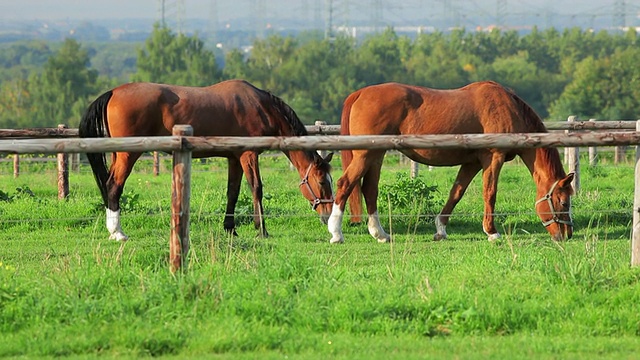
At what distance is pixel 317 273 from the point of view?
768 centimetres

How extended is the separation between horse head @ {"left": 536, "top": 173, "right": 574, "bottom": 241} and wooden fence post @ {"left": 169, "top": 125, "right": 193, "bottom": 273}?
487cm

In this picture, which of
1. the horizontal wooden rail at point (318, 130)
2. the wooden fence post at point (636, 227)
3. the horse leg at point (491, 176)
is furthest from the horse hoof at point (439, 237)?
the horizontal wooden rail at point (318, 130)

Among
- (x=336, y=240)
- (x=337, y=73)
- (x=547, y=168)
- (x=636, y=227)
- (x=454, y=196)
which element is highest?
(x=636, y=227)

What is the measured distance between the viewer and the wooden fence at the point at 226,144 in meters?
7.57

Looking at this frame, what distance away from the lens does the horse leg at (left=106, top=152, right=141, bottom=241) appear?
11031 mm

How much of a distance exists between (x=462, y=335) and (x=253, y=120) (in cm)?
604

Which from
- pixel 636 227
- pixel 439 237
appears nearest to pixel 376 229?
Answer: pixel 439 237

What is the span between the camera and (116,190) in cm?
1130

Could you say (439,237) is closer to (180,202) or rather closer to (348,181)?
(348,181)

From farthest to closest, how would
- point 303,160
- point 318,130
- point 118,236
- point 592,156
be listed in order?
point 592,156
point 318,130
point 303,160
point 118,236

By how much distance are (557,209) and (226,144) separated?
5.06 metres

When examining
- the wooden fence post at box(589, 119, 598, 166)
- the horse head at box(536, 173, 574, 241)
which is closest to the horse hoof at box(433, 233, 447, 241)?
the horse head at box(536, 173, 574, 241)

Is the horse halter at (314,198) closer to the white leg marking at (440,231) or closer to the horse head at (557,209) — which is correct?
the white leg marking at (440,231)

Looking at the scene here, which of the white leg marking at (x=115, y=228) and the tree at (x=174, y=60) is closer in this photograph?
the white leg marking at (x=115, y=228)
